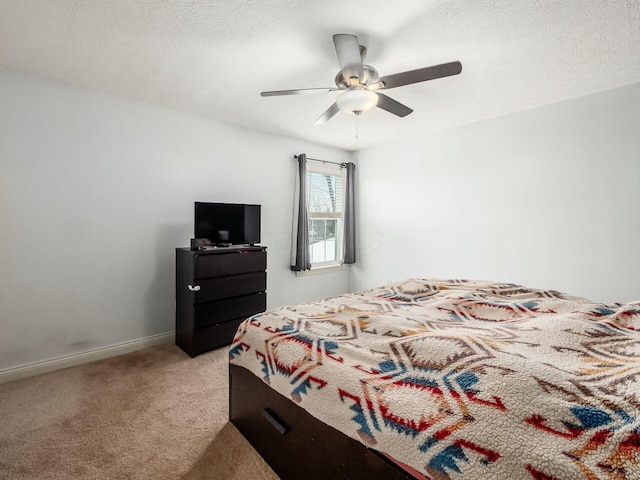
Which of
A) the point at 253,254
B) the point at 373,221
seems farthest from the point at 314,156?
the point at 253,254

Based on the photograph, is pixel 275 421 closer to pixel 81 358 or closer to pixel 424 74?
pixel 424 74

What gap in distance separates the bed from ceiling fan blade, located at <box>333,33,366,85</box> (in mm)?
1462

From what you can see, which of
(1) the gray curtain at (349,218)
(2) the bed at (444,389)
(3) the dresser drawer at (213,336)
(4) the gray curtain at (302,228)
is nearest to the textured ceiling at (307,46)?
(4) the gray curtain at (302,228)

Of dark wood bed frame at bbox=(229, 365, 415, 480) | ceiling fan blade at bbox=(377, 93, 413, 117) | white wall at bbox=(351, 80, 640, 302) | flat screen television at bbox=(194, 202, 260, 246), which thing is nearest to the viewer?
dark wood bed frame at bbox=(229, 365, 415, 480)

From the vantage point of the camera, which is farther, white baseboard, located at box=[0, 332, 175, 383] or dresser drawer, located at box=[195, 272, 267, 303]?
dresser drawer, located at box=[195, 272, 267, 303]

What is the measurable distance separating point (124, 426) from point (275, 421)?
1.05 meters

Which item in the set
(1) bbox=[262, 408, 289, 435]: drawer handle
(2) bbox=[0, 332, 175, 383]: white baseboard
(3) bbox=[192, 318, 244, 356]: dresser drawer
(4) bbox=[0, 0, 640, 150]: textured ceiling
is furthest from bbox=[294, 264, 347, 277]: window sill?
(1) bbox=[262, 408, 289, 435]: drawer handle

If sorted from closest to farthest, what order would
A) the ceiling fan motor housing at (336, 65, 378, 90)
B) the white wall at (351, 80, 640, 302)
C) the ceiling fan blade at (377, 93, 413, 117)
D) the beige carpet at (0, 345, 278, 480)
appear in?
1. the beige carpet at (0, 345, 278, 480)
2. the ceiling fan motor housing at (336, 65, 378, 90)
3. the ceiling fan blade at (377, 93, 413, 117)
4. the white wall at (351, 80, 640, 302)

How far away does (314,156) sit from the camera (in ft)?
14.2

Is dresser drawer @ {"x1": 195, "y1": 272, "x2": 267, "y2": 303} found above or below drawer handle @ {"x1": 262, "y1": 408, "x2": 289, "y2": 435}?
above

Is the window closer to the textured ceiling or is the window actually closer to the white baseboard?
the textured ceiling

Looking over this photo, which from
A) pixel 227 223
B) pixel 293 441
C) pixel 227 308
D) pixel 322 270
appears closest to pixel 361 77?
pixel 227 223

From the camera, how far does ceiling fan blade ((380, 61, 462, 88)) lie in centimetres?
173

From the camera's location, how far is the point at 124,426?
5.91ft
